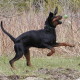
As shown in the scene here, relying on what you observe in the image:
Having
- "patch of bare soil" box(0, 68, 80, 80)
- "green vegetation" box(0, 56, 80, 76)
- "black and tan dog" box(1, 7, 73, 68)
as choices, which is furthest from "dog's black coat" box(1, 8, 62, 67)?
"patch of bare soil" box(0, 68, 80, 80)

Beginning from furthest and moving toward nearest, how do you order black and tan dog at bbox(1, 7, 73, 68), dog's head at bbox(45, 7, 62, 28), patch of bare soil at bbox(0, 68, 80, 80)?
1. dog's head at bbox(45, 7, 62, 28)
2. black and tan dog at bbox(1, 7, 73, 68)
3. patch of bare soil at bbox(0, 68, 80, 80)

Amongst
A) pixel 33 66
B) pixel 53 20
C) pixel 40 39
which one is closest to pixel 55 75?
pixel 33 66

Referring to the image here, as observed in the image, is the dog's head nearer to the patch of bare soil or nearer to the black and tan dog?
the black and tan dog

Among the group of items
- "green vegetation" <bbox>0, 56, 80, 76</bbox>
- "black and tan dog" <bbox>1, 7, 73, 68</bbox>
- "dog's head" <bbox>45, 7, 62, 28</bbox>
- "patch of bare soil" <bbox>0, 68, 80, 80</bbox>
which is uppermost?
"dog's head" <bbox>45, 7, 62, 28</bbox>

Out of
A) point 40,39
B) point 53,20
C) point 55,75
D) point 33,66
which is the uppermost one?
point 53,20

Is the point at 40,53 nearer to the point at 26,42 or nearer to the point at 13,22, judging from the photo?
the point at 13,22

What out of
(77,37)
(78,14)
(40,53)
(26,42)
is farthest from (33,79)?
(78,14)

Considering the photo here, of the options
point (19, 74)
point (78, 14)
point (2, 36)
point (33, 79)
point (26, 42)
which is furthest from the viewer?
point (78, 14)

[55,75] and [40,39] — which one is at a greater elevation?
[40,39]

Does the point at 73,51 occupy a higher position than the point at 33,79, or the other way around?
the point at 33,79

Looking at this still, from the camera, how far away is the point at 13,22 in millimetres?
12922

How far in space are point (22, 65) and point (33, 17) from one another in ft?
12.4

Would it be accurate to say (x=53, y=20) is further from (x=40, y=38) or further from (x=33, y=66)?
(x=33, y=66)

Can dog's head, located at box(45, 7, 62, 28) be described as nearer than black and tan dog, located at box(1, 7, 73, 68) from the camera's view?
No
